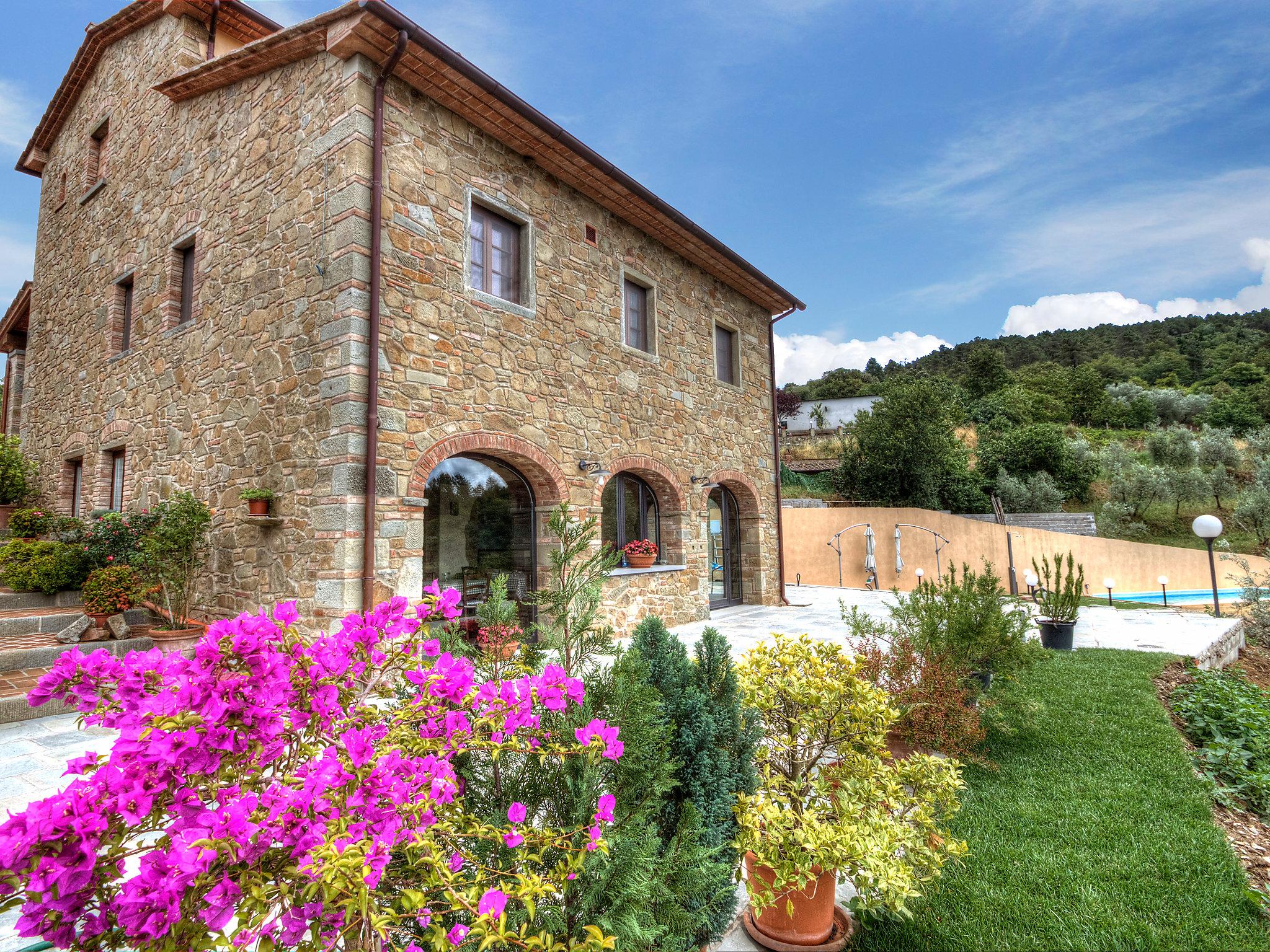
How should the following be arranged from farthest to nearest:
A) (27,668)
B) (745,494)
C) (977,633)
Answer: (745,494)
(27,668)
(977,633)

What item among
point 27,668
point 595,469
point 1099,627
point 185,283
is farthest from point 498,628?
point 1099,627

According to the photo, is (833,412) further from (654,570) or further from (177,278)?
(177,278)

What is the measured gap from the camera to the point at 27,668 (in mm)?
5402

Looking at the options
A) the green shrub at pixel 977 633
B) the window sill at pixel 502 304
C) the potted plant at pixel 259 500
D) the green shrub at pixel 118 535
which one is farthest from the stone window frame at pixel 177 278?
the green shrub at pixel 977 633

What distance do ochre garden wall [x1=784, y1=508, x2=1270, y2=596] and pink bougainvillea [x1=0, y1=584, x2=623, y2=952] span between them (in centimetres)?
1532

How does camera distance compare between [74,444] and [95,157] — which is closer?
[74,444]

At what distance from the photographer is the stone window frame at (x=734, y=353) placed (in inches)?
409

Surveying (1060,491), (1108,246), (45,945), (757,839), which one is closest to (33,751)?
(45,945)

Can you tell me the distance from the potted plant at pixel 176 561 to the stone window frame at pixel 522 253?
148 inches

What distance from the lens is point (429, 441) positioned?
598 centimetres

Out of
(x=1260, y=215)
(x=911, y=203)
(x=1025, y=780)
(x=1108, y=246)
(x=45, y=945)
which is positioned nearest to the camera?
(x=45, y=945)

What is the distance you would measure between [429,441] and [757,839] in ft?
15.8

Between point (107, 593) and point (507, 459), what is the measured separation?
13.4ft

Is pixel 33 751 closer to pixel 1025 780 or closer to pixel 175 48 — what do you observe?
pixel 1025 780
